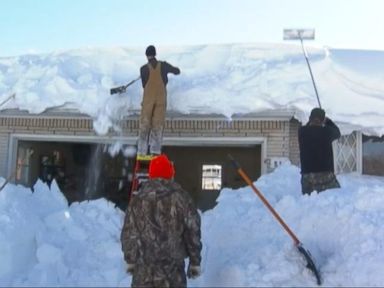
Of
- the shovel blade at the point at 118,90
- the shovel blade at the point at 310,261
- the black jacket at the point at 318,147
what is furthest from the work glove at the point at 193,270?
the shovel blade at the point at 118,90

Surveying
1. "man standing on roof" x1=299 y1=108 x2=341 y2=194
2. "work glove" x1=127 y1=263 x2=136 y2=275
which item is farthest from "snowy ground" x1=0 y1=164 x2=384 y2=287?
"work glove" x1=127 y1=263 x2=136 y2=275

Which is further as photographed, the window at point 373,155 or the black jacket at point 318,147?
the window at point 373,155

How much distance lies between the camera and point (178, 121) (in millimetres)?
11047

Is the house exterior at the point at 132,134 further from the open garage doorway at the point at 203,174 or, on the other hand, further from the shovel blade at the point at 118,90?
the open garage doorway at the point at 203,174

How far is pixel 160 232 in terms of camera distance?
209 inches

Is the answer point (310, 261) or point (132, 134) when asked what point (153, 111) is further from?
point (310, 261)

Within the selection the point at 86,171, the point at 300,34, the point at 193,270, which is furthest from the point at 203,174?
the point at 193,270

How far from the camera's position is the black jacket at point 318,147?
756 cm

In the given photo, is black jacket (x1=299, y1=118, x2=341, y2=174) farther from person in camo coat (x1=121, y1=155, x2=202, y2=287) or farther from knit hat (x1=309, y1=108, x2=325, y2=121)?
person in camo coat (x1=121, y1=155, x2=202, y2=287)

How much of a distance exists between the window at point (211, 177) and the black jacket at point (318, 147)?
9407mm

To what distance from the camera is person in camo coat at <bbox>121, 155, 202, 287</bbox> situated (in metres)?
5.30

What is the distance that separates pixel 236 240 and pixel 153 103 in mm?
2920

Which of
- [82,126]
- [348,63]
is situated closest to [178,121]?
[82,126]

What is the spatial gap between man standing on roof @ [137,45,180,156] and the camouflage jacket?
387 cm
